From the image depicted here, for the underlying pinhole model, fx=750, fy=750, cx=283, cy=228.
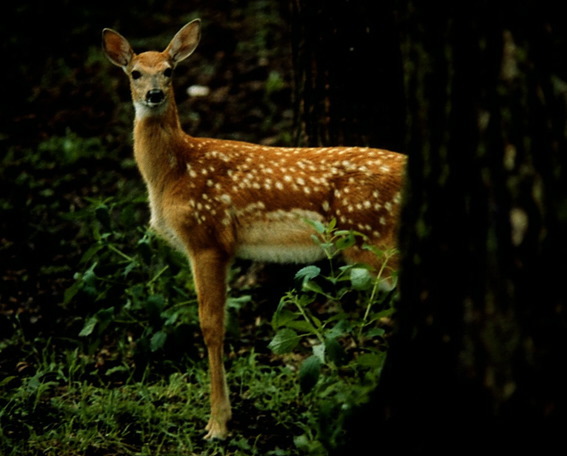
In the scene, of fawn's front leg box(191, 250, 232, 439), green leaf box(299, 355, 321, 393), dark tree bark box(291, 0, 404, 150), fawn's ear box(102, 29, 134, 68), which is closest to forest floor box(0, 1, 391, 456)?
green leaf box(299, 355, 321, 393)

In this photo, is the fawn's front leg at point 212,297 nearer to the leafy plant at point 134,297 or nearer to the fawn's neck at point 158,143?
the leafy plant at point 134,297

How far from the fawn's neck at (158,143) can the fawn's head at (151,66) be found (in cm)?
3

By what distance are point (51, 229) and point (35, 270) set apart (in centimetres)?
53

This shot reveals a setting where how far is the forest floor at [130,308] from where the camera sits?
12.3 feet

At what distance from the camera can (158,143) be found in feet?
14.9

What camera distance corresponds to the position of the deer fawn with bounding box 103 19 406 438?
4.26 metres

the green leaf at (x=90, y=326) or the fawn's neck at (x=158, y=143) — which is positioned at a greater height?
the fawn's neck at (x=158, y=143)

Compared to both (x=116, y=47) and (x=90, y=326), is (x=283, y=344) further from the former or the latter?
(x=116, y=47)

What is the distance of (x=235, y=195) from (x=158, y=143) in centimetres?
58

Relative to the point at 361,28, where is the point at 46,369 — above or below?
below

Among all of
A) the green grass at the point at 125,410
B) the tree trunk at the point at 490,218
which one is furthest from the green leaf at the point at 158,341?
the tree trunk at the point at 490,218

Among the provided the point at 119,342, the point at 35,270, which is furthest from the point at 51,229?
the point at 119,342

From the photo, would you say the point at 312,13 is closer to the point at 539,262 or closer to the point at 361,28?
the point at 361,28

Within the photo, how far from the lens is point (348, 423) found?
9.32 ft
